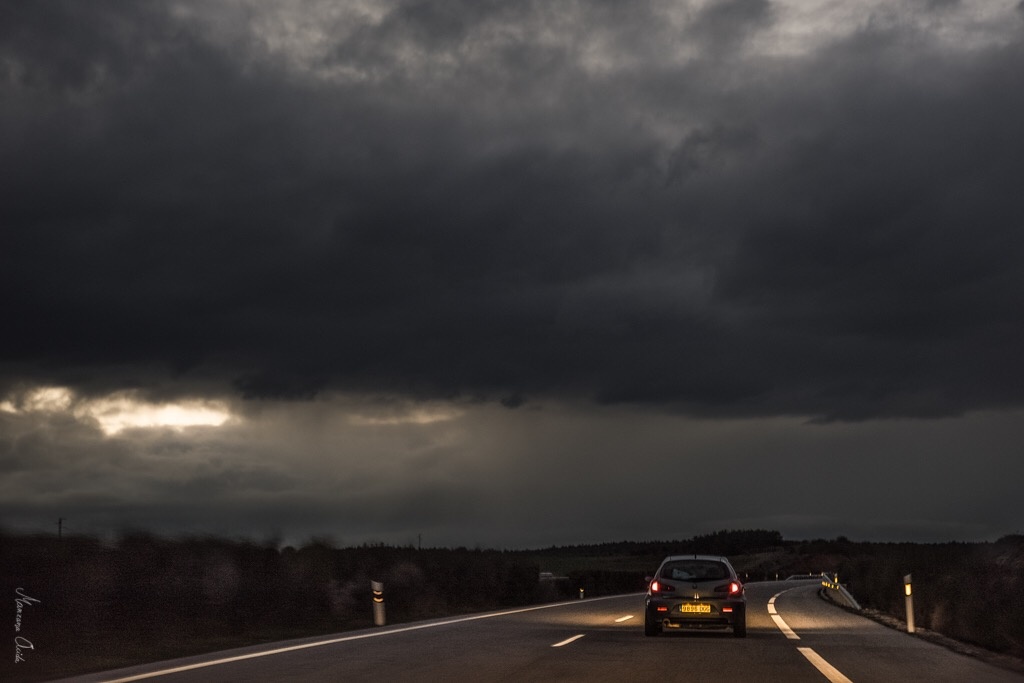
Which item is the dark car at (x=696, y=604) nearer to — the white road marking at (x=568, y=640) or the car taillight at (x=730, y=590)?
the car taillight at (x=730, y=590)

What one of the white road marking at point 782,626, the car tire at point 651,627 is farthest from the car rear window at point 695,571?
the white road marking at point 782,626

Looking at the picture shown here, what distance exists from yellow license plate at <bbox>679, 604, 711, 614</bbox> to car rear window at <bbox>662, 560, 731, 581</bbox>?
1.87 feet

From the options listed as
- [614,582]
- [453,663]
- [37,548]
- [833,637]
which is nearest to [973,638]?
[833,637]

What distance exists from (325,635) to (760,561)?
143 meters

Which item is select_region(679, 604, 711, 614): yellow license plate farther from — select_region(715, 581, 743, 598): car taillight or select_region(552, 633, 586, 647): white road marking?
select_region(552, 633, 586, 647): white road marking

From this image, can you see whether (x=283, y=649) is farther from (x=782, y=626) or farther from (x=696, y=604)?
(x=782, y=626)

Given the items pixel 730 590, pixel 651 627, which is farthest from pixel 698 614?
pixel 651 627

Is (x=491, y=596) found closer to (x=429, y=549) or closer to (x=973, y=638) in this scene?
(x=429, y=549)

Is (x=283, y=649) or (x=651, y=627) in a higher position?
(x=283, y=649)

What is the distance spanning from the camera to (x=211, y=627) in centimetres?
2373

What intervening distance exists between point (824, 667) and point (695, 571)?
261 inches

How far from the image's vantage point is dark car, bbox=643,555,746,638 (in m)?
20.5

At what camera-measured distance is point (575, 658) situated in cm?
1559

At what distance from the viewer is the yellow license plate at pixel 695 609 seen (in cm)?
2045
